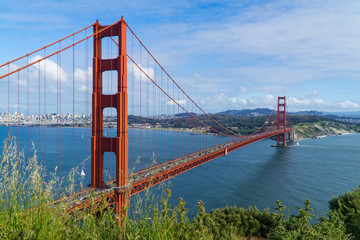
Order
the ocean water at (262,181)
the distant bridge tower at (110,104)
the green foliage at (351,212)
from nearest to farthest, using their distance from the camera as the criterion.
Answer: the green foliage at (351,212)
the distant bridge tower at (110,104)
the ocean water at (262,181)

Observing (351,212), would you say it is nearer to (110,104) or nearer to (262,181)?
(110,104)

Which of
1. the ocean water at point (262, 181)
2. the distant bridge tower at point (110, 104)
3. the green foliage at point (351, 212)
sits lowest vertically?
the ocean water at point (262, 181)

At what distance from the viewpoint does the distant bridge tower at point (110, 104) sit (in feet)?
49.2

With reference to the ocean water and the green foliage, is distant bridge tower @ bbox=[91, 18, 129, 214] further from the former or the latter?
the green foliage

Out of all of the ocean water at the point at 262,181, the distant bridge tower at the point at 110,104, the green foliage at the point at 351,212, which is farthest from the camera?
the ocean water at the point at 262,181

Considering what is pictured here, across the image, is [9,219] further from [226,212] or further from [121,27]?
[121,27]

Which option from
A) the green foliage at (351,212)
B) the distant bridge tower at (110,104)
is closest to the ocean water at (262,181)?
the distant bridge tower at (110,104)

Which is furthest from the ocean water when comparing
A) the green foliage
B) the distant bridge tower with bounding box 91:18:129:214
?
the green foliage

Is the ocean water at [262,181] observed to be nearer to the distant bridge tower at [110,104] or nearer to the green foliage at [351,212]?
the distant bridge tower at [110,104]

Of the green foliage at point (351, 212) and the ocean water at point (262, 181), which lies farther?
the ocean water at point (262, 181)

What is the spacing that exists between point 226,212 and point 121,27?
13744 mm

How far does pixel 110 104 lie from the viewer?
50.7 feet

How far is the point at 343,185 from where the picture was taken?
98.0 feet

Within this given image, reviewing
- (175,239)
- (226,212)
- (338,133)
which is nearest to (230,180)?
(226,212)
